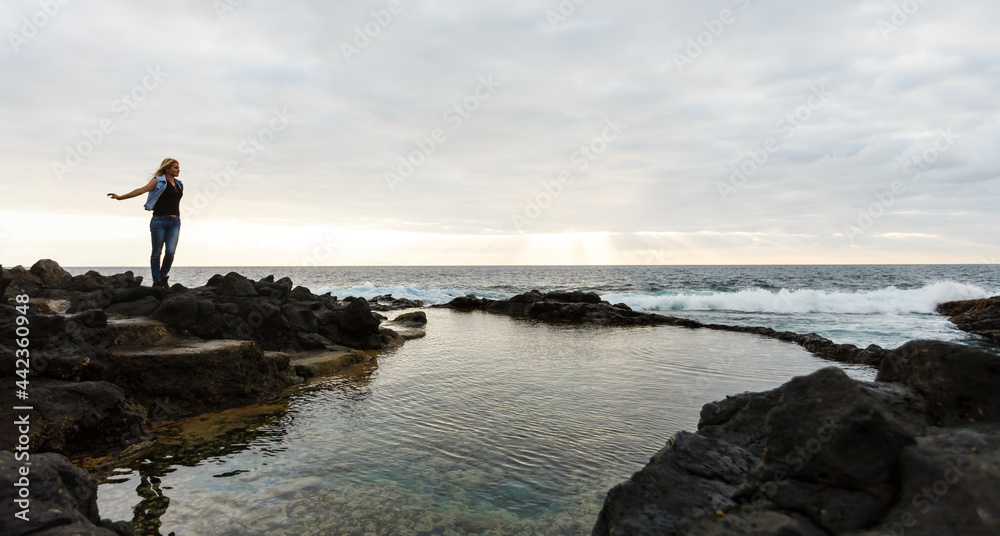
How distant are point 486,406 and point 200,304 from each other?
250 inches

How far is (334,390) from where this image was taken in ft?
31.3

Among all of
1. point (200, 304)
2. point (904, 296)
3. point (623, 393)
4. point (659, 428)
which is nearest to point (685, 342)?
point (623, 393)

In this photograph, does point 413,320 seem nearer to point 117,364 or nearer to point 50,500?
point 117,364

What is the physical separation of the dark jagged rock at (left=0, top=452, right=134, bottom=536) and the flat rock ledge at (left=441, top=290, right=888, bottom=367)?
16.1 metres

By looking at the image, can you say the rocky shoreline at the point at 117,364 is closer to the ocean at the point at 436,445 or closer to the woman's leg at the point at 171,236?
the ocean at the point at 436,445

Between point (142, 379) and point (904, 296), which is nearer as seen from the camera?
point (142, 379)

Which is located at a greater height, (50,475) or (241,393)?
(50,475)

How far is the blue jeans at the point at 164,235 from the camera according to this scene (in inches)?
375

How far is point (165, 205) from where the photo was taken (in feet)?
31.2

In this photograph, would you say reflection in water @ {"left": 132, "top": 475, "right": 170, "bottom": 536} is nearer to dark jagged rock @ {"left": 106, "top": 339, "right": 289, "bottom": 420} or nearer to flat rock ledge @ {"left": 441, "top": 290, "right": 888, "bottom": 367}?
dark jagged rock @ {"left": 106, "top": 339, "right": 289, "bottom": 420}

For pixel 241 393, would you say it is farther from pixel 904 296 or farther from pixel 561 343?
pixel 904 296

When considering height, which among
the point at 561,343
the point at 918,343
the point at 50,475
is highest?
the point at 918,343

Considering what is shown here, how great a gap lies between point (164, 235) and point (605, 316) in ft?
64.9

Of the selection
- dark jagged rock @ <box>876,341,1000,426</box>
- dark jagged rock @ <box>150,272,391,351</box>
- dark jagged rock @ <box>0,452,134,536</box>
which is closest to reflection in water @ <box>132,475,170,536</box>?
dark jagged rock @ <box>0,452,134,536</box>
